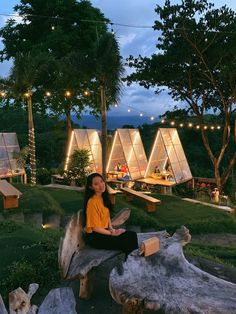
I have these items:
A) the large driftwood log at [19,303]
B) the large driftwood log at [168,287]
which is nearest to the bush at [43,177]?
the large driftwood log at [168,287]

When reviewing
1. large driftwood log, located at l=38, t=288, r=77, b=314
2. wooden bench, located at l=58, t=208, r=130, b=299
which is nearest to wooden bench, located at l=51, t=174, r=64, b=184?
wooden bench, located at l=58, t=208, r=130, b=299

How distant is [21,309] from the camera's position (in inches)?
88.0

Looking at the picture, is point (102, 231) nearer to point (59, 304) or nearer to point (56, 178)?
point (59, 304)

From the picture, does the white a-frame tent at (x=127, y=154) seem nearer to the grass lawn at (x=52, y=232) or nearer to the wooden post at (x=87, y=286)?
the grass lawn at (x=52, y=232)

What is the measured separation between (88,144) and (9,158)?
11.6 feet

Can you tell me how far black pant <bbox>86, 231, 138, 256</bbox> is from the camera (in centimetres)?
391

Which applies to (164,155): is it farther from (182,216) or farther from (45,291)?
(45,291)

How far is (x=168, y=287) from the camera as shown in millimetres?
3031

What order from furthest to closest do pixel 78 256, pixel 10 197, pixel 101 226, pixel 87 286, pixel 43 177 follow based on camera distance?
pixel 43 177 → pixel 10 197 → pixel 101 226 → pixel 87 286 → pixel 78 256

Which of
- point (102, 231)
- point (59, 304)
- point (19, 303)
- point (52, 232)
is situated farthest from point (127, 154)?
point (19, 303)

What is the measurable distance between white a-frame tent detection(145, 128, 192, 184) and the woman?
12893 mm

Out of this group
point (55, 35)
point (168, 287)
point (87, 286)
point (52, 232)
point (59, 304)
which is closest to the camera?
point (59, 304)

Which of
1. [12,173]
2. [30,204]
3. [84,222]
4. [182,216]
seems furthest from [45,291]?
[12,173]

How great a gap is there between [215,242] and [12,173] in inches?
403
